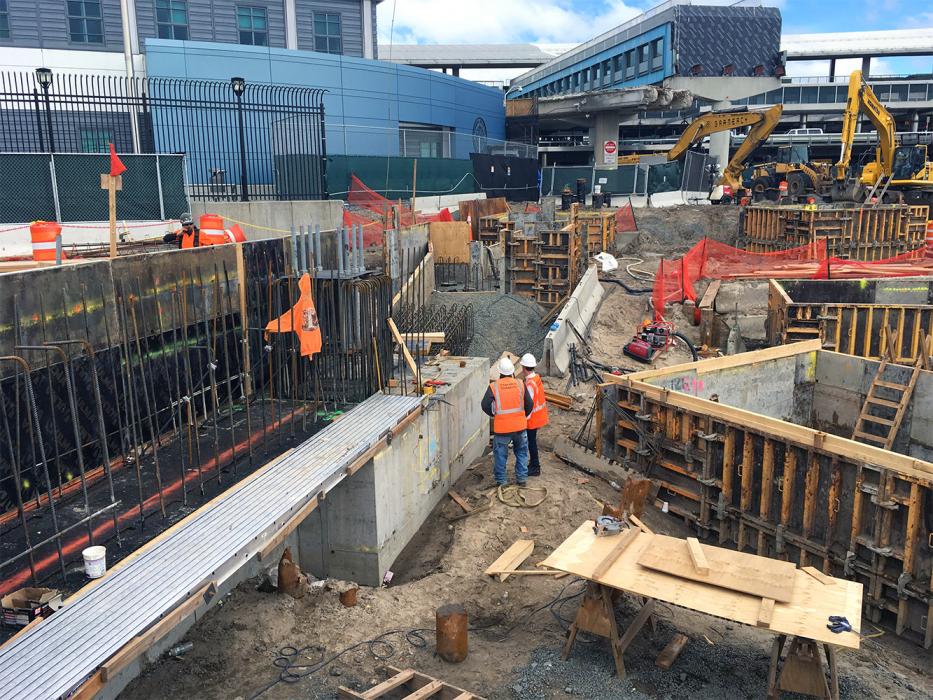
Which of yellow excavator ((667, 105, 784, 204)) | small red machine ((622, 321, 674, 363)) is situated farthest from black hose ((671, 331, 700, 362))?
yellow excavator ((667, 105, 784, 204))

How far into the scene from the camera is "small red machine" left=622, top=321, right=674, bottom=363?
17.8 m

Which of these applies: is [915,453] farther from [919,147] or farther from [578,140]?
[578,140]

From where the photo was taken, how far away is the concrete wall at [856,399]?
12.8m

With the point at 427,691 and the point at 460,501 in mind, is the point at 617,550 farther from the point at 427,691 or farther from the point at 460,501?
→ the point at 460,501

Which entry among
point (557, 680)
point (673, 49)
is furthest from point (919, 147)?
point (557, 680)

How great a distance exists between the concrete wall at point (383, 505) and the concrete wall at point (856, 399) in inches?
286

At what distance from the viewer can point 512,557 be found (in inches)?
352

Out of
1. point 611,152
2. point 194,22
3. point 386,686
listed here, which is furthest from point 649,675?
point 611,152

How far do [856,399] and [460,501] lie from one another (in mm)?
7709

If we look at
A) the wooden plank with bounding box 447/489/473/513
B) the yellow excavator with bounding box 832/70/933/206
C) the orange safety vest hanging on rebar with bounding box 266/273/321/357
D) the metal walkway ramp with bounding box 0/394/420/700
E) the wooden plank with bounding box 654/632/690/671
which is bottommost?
the wooden plank with bounding box 447/489/473/513

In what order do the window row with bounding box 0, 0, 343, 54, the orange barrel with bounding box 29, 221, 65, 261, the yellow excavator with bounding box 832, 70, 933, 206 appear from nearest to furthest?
the orange barrel with bounding box 29, 221, 65, 261
the yellow excavator with bounding box 832, 70, 933, 206
the window row with bounding box 0, 0, 343, 54

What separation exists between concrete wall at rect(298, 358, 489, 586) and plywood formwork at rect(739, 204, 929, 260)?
60.2 feet

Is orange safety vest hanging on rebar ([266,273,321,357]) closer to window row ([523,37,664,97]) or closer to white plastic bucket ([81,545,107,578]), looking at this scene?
white plastic bucket ([81,545,107,578])

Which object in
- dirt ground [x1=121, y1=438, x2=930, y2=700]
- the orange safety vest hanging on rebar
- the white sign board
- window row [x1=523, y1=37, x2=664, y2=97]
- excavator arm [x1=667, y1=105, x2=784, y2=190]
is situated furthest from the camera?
window row [x1=523, y1=37, x2=664, y2=97]
